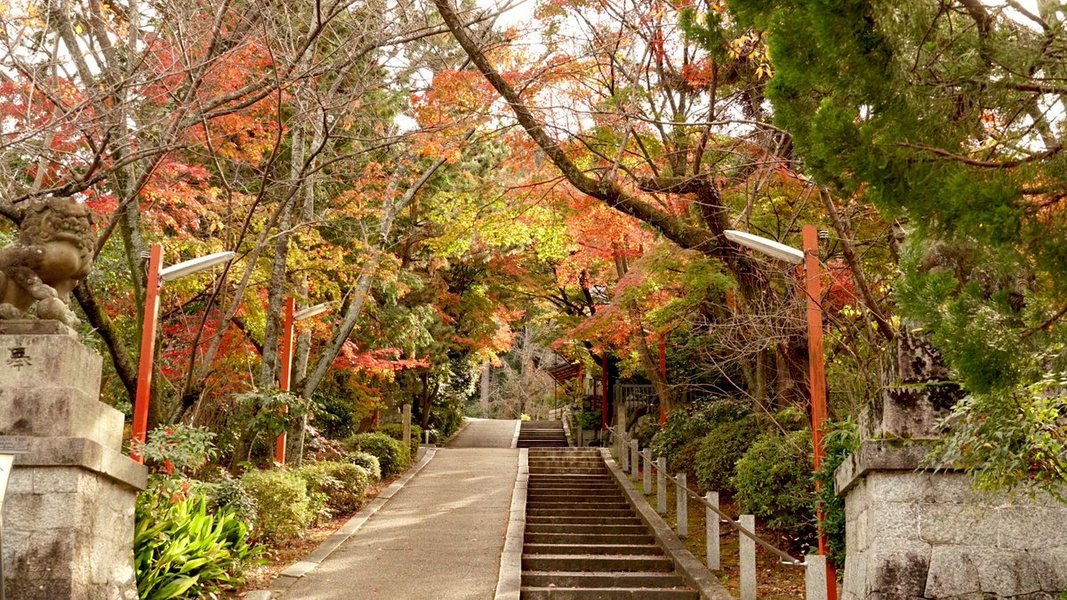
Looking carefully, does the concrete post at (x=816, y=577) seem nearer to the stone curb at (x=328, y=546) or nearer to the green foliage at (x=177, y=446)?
the stone curb at (x=328, y=546)

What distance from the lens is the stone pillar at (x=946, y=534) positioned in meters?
5.14

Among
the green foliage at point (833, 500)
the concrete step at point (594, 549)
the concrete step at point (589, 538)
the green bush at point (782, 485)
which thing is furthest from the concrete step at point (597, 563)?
the green foliage at point (833, 500)

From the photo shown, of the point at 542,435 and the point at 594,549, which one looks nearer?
the point at 594,549

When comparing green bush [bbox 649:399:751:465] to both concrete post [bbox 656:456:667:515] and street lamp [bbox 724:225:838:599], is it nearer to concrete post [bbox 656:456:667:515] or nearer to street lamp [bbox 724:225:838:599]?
concrete post [bbox 656:456:667:515]

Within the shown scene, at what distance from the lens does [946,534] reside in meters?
5.21

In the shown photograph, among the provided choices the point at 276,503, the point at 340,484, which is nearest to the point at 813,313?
the point at 276,503

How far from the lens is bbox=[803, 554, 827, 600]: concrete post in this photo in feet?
21.4

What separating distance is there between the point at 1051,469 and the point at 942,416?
838 mm

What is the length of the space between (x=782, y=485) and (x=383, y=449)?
11105 mm

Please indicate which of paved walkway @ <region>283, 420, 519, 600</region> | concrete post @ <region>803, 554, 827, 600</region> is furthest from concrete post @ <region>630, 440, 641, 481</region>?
concrete post @ <region>803, 554, 827, 600</region>

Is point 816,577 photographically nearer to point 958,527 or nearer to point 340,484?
point 958,527

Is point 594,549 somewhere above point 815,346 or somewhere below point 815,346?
below

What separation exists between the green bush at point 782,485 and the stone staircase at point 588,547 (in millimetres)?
1310

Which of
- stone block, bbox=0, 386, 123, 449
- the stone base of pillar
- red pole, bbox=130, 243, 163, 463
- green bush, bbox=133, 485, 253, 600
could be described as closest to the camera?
the stone base of pillar
